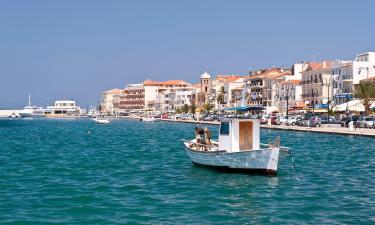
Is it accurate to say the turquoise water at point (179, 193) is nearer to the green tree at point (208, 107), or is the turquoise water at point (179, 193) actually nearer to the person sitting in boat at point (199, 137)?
the person sitting in boat at point (199, 137)

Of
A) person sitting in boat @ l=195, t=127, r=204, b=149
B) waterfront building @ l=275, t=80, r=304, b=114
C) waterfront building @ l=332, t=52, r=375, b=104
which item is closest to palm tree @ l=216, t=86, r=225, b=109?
waterfront building @ l=275, t=80, r=304, b=114

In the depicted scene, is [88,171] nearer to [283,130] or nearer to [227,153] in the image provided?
[227,153]

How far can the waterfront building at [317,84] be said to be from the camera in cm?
12250

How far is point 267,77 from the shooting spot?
155 m

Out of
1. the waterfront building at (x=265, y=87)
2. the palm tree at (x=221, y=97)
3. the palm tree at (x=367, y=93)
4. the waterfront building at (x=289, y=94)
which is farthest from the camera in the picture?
the palm tree at (x=221, y=97)

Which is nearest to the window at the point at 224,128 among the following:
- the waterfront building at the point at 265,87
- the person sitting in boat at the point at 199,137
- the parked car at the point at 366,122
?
the person sitting in boat at the point at 199,137

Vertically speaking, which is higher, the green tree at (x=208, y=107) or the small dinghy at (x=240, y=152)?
the green tree at (x=208, y=107)

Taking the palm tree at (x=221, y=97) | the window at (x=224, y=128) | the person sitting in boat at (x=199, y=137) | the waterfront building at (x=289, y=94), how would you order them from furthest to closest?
the palm tree at (x=221, y=97), the waterfront building at (x=289, y=94), the person sitting in boat at (x=199, y=137), the window at (x=224, y=128)

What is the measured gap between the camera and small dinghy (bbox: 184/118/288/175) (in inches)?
1234

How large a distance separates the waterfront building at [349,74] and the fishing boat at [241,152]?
80.7 meters

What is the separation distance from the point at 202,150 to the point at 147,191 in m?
9.32

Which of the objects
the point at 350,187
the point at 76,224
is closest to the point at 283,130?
the point at 350,187

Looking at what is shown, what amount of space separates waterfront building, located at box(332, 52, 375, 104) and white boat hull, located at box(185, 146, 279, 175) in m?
81.5

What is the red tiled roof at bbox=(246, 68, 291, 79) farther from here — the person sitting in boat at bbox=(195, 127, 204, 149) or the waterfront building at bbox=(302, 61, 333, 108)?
the person sitting in boat at bbox=(195, 127, 204, 149)
